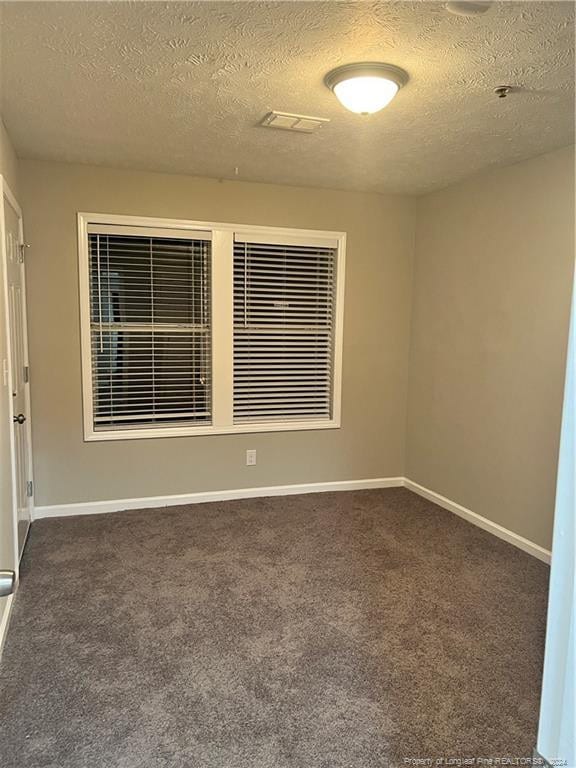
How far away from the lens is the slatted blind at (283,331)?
431 cm

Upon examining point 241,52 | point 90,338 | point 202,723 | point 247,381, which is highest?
point 241,52

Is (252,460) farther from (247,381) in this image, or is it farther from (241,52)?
(241,52)

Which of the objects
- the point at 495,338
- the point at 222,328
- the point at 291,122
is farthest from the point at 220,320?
the point at 495,338

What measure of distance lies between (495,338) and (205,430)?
2275 millimetres

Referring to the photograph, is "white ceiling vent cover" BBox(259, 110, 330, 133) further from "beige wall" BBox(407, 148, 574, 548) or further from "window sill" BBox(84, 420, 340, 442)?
"window sill" BBox(84, 420, 340, 442)

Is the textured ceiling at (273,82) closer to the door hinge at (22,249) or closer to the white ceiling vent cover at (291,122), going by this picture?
the white ceiling vent cover at (291,122)

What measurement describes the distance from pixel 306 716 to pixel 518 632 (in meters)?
1.17

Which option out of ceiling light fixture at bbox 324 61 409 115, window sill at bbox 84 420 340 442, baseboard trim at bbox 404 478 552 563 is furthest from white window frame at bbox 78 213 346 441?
ceiling light fixture at bbox 324 61 409 115

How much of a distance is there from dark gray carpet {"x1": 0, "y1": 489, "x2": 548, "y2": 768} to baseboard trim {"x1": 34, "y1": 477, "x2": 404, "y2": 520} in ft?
0.58

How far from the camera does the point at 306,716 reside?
2018mm

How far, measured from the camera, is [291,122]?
284cm

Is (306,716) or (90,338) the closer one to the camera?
(306,716)

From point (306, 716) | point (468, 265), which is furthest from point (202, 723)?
point (468, 265)

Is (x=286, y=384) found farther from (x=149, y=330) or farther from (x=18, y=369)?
(x=18, y=369)
